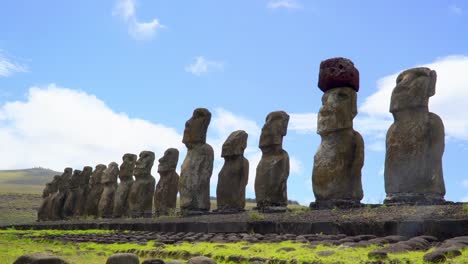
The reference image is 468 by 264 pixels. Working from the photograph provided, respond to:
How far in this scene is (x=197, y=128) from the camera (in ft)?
51.8

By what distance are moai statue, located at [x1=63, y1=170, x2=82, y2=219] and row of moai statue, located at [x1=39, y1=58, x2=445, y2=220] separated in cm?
519

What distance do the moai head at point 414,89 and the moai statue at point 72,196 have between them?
18.7 m

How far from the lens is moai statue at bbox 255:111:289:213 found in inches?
500

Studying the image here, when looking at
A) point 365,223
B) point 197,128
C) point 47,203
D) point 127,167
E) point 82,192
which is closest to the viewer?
point 365,223

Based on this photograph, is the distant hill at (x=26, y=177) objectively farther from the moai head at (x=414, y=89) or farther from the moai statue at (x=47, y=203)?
the moai head at (x=414, y=89)

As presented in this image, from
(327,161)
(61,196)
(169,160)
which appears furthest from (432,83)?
(61,196)

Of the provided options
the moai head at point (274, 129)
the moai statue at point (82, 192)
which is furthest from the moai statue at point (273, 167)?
the moai statue at point (82, 192)

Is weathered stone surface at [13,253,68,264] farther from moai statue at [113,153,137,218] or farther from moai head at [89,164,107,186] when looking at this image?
moai head at [89,164,107,186]

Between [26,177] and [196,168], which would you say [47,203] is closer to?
[196,168]

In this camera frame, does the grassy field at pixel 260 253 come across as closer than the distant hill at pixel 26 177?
Yes

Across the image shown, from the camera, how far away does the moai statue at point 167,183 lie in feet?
58.2

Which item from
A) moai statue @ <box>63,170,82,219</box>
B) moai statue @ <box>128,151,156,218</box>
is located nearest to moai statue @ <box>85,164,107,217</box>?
moai statue @ <box>63,170,82,219</box>

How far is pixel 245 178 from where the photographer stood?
1416cm

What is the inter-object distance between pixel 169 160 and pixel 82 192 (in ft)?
28.8
